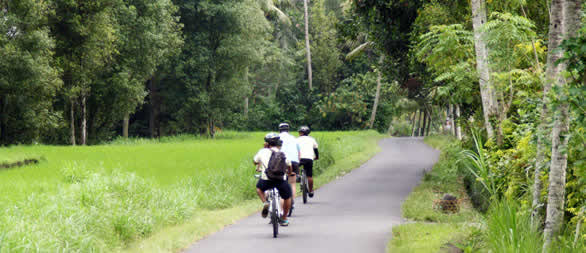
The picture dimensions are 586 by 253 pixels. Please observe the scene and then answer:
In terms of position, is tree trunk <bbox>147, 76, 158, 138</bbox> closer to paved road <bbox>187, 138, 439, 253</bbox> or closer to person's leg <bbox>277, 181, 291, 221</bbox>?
paved road <bbox>187, 138, 439, 253</bbox>

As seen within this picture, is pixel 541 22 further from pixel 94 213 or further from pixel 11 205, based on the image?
pixel 11 205

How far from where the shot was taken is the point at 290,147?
1498cm

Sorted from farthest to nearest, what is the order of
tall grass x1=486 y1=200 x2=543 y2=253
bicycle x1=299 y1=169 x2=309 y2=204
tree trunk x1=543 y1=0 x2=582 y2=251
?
bicycle x1=299 y1=169 x2=309 y2=204 < tall grass x1=486 y1=200 x2=543 y2=253 < tree trunk x1=543 y1=0 x2=582 y2=251

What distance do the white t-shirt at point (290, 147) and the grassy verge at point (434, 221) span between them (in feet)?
9.08

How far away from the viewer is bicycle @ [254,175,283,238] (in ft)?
36.7

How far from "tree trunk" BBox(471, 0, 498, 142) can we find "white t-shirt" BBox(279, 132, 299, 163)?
4311 mm

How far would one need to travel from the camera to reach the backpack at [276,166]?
37.8 ft

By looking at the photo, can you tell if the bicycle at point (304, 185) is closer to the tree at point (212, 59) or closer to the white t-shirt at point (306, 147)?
the white t-shirt at point (306, 147)

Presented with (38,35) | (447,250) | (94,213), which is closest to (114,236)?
(94,213)

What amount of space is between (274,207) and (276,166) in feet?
2.40

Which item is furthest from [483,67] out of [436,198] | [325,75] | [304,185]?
[325,75]

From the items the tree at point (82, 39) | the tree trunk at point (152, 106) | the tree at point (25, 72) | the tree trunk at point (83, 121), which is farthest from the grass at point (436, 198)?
the tree trunk at point (152, 106)

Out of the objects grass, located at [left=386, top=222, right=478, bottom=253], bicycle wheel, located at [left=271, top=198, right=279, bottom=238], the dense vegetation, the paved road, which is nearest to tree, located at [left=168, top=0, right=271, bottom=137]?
the dense vegetation

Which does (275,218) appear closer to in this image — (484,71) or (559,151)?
(484,71)
